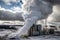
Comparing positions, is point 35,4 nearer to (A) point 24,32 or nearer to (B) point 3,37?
(A) point 24,32

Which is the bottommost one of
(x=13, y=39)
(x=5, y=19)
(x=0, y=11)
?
(x=13, y=39)

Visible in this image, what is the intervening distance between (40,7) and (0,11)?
18.9 feet

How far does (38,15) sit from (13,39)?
494cm

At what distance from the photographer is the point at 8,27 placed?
12023mm

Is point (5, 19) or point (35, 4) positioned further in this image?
point (5, 19)

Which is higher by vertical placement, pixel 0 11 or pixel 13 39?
pixel 0 11

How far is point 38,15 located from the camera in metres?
12.2

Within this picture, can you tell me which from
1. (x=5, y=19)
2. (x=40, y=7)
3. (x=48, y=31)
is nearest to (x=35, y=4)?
(x=40, y=7)

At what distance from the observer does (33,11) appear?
11789 mm

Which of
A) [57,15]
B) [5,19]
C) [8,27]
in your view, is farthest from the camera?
[57,15]

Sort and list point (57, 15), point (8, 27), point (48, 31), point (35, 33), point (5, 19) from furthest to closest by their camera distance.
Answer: point (57, 15), point (5, 19), point (8, 27), point (48, 31), point (35, 33)

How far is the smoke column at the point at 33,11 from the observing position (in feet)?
35.5

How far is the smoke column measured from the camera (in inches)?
Answer: 426

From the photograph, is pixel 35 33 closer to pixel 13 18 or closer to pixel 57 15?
pixel 13 18
